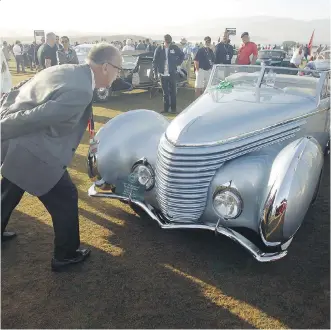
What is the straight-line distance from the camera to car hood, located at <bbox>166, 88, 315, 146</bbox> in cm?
325

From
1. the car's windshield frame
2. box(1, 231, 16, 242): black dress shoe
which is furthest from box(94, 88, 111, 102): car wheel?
box(1, 231, 16, 242): black dress shoe

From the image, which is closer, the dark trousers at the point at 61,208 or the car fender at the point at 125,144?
the dark trousers at the point at 61,208

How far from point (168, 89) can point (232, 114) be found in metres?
6.10

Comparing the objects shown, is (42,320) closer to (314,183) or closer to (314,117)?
(314,183)

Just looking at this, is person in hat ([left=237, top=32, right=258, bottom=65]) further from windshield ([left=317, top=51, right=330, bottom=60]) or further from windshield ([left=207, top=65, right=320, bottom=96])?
windshield ([left=317, top=51, right=330, bottom=60])

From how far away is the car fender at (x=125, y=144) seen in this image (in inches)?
147

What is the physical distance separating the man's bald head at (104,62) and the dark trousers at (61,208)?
845 millimetres

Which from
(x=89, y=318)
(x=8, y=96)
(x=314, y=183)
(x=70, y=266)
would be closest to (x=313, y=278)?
(x=314, y=183)

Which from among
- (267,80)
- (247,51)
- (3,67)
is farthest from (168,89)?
(267,80)

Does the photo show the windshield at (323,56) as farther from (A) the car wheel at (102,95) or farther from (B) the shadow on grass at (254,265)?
(B) the shadow on grass at (254,265)

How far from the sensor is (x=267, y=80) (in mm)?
4613

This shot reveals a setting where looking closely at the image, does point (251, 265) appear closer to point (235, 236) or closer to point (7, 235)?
A: point (235, 236)

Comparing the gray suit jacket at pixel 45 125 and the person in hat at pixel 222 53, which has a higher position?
the person in hat at pixel 222 53

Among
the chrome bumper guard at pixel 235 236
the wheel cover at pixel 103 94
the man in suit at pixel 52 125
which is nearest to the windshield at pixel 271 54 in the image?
the wheel cover at pixel 103 94
